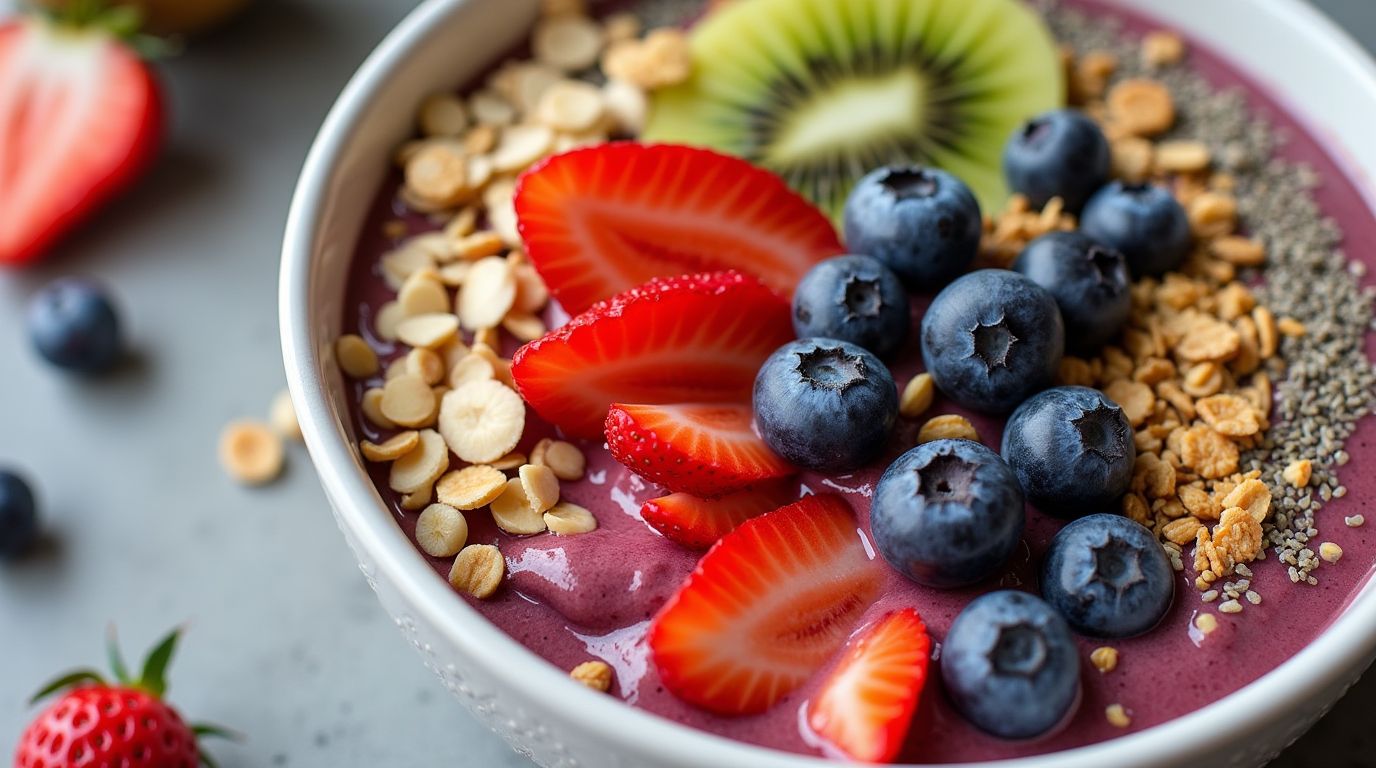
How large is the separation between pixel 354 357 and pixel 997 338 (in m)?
0.77

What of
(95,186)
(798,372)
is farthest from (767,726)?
(95,186)

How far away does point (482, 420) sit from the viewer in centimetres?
139

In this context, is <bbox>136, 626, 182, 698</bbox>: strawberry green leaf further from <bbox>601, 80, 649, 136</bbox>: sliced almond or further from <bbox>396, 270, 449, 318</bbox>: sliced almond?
<bbox>601, 80, 649, 136</bbox>: sliced almond

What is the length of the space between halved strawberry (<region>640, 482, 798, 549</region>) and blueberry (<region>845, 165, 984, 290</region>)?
0.32 metres

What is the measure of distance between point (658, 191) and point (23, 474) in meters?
1.12

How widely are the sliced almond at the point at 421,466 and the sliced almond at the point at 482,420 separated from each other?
0.06ft

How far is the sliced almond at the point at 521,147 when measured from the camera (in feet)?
5.37

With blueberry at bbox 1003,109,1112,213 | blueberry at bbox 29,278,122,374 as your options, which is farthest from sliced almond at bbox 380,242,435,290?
blueberry at bbox 1003,109,1112,213

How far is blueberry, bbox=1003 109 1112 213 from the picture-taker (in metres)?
1.54

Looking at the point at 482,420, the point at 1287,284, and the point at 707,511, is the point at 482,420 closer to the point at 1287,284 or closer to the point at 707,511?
the point at 707,511

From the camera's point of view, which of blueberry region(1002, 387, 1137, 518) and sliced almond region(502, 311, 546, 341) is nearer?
blueberry region(1002, 387, 1137, 518)

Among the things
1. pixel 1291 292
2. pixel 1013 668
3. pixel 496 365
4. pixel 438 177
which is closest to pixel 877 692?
pixel 1013 668

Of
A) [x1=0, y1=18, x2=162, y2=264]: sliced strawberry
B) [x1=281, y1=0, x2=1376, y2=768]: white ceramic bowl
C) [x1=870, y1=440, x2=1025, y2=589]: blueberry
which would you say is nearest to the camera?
[x1=281, y1=0, x2=1376, y2=768]: white ceramic bowl

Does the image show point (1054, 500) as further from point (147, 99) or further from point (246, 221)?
point (147, 99)
